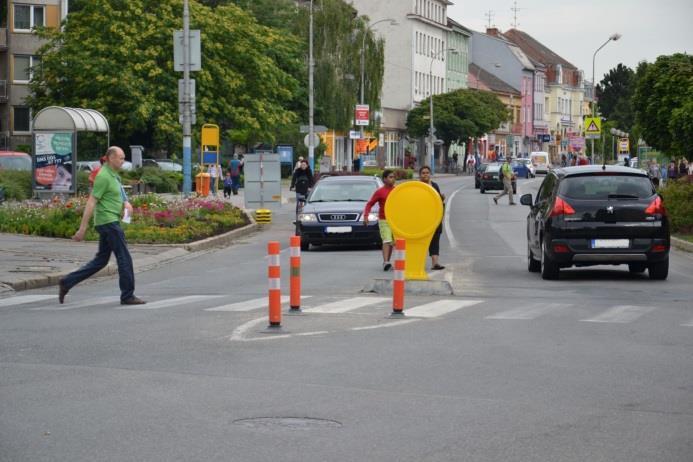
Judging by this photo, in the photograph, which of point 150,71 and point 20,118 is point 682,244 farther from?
point 20,118

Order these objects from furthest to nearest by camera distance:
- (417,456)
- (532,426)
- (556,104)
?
1. (556,104)
2. (532,426)
3. (417,456)

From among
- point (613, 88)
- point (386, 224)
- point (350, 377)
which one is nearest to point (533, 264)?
point (386, 224)

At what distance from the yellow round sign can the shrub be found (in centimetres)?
1633

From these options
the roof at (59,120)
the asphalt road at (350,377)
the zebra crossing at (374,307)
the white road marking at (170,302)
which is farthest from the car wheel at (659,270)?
the roof at (59,120)

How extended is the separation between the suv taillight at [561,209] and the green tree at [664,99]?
50.8ft

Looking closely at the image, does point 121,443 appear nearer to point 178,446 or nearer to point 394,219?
point 178,446

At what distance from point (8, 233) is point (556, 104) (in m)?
166

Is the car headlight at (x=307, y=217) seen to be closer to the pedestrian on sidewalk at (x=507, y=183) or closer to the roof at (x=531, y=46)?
the pedestrian on sidewalk at (x=507, y=183)

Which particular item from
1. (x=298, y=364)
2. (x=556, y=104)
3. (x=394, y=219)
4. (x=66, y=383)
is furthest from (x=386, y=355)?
(x=556, y=104)

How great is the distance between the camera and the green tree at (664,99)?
37000 mm

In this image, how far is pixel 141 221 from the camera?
3203 cm

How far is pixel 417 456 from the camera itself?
769 centimetres

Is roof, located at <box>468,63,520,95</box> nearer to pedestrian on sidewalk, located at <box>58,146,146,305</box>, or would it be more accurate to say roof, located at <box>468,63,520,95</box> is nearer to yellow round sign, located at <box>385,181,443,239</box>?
yellow round sign, located at <box>385,181,443,239</box>

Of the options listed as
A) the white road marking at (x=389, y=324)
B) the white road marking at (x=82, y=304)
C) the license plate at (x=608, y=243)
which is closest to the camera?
the white road marking at (x=389, y=324)
